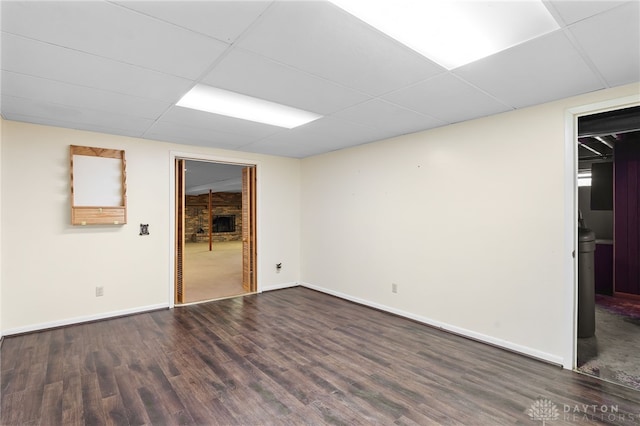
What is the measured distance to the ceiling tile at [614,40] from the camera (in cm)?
157

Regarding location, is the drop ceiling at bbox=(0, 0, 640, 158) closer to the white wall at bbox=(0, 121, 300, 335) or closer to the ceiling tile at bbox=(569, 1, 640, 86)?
the ceiling tile at bbox=(569, 1, 640, 86)

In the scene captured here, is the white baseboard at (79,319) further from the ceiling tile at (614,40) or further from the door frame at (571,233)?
the ceiling tile at (614,40)

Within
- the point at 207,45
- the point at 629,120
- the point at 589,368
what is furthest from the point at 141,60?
the point at 589,368

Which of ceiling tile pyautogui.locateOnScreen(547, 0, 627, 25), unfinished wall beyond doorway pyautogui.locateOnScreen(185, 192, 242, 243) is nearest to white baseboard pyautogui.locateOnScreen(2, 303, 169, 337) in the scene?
ceiling tile pyautogui.locateOnScreen(547, 0, 627, 25)

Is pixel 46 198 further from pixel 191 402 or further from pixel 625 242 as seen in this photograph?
pixel 625 242

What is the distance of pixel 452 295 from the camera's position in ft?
11.5

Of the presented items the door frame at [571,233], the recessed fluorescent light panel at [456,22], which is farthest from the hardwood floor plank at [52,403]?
the door frame at [571,233]

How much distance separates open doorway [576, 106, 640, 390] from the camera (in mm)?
2758

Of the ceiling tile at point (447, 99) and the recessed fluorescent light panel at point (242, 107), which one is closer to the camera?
the ceiling tile at point (447, 99)

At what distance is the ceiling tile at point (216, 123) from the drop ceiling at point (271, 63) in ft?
0.11

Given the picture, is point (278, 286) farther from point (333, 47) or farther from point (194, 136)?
point (333, 47)

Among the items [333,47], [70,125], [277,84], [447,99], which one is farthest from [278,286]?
[333,47]

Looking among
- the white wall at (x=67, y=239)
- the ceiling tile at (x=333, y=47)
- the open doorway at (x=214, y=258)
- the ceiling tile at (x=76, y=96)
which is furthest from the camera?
the open doorway at (x=214, y=258)

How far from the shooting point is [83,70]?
7.07 ft
